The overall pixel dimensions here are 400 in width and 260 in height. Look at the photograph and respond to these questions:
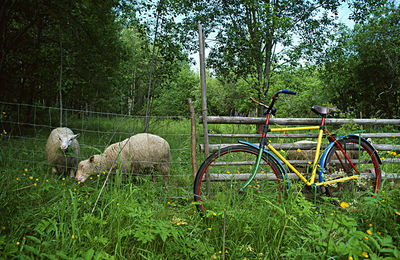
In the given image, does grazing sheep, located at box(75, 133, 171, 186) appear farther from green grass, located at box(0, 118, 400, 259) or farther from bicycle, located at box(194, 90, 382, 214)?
bicycle, located at box(194, 90, 382, 214)

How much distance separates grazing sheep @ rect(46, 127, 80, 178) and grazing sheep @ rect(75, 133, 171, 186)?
558 mm

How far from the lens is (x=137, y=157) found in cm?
402

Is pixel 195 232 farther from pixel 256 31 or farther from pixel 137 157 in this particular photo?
pixel 256 31

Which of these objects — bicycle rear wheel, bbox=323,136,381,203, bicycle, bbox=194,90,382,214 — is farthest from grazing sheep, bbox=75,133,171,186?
bicycle rear wheel, bbox=323,136,381,203

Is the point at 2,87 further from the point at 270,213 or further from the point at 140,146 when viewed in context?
the point at 270,213

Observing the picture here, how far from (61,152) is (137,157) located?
162 cm

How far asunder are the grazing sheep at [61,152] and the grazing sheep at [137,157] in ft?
1.83

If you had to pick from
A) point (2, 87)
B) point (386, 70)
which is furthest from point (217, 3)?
point (2, 87)

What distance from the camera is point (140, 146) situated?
4.09 metres

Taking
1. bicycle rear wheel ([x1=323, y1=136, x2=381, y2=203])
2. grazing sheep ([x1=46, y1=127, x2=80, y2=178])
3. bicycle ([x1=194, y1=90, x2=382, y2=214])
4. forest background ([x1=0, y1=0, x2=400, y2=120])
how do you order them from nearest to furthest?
bicycle ([x1=194, y1=90, x2=382, y2=214]) < bicycle rear wheel ([x1=323, y1=136, x2=381, y2=203]) < grazing sheep ([x1=46, y1=127, x2=80, y2=178]) < forest background ([x1=0, y1=0, x2=400, y2=120])

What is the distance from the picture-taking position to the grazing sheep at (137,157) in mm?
3850

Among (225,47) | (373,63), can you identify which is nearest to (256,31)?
(225,47)

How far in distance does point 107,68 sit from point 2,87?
13.5 ft

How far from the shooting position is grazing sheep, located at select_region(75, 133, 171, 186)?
385cm
